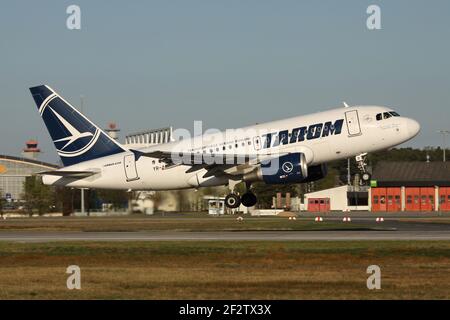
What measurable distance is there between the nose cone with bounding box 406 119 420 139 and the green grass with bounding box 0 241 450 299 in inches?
493

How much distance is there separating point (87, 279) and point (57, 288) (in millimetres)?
2133

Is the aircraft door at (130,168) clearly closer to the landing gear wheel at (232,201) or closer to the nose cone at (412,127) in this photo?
the landing gear wheel at (232,201)

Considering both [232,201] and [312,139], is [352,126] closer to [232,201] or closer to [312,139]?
[312,139]

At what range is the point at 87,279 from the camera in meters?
30.7

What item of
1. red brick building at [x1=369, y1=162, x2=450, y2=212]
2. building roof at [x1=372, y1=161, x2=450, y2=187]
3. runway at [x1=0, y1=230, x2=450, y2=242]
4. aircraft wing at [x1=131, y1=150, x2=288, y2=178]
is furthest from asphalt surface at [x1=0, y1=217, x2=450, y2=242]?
building roof at [x1=372, y1=161, x2=450, y2=187]

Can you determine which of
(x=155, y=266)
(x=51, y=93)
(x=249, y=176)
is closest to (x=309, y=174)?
(x=249, y=176)

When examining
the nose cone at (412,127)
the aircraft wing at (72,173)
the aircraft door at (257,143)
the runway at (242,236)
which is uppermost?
the nose cone at (412,127)

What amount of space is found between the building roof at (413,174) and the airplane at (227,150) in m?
67.2

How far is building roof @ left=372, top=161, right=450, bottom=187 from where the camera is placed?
122 meters

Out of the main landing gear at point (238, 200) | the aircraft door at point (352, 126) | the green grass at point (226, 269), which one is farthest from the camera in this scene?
the main landing gear at point (238, 200)

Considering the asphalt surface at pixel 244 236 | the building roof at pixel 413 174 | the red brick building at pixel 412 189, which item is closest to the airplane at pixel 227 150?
the asphalt surface at pixel 244 236

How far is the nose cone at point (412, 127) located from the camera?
5403 centimetres
